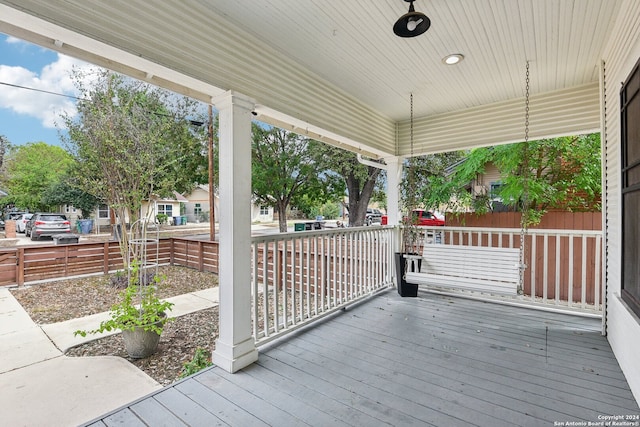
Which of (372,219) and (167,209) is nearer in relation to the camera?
(372,219)

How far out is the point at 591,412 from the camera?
178cm

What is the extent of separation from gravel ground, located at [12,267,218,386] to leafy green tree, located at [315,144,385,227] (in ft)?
15.4

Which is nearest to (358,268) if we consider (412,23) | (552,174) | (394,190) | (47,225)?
(394,190)

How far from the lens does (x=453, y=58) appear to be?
288cm

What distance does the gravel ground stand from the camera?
129 inches

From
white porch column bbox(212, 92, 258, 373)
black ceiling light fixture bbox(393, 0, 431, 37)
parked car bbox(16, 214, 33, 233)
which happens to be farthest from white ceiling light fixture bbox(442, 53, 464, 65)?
parked car bbox(16, 214, 33, 233)

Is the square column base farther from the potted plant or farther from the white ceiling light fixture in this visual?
the white ceiling light fixture

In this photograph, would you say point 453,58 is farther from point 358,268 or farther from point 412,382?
point 412,382

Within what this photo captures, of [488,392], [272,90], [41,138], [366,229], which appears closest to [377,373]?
[488,392]

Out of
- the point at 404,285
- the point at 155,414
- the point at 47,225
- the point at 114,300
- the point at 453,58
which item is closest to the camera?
the point at 155,414

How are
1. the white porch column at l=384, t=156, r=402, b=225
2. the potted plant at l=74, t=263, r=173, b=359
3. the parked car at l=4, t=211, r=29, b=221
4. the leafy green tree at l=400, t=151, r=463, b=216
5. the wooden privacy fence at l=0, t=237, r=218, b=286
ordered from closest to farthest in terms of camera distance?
the potted plant at l=74, t=263, r=173, b=359 < the leafy green tree at l=400, t=151, r=463, b=216 < the white porch column at l=384, t=156, r=402, b=225 < the wooden privacy fence at l=0, t=237, r=218, b=286 < the parked car at l=4, t=211, r=29, b=221

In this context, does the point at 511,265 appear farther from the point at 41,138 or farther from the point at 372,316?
the point at 41,138

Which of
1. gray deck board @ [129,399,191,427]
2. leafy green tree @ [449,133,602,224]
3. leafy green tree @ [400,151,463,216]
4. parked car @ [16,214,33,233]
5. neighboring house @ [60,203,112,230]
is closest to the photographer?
gray deck board @ [129,399,191,427]

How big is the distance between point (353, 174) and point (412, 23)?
24.7ft
